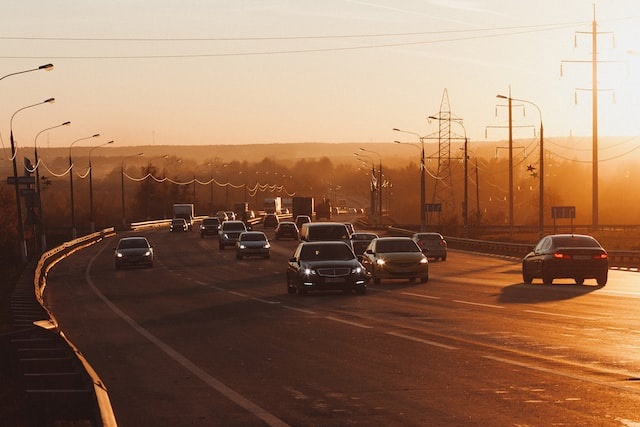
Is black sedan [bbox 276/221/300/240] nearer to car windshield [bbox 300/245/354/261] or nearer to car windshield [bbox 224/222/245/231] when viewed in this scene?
car windshield [bbox 224/222/245/231]

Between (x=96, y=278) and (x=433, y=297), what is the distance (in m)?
20.9

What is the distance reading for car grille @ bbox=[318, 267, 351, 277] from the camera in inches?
1371

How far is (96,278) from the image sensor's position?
164ft

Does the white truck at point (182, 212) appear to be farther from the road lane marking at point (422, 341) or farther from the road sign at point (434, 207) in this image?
the road lane marking at point (422, 341)

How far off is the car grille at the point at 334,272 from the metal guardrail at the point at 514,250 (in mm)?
21764

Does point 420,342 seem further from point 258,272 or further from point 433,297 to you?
point 258,272

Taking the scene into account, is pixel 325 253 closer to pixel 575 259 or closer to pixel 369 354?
pixel 575 259

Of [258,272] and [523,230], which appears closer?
[258,272]

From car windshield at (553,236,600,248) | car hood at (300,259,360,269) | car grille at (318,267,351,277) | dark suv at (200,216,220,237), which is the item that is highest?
car windshield at (553,236,600,248)

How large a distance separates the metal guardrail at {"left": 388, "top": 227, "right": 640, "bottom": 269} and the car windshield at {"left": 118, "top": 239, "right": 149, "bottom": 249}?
19.3 metres

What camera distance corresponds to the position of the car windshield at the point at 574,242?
123 feet

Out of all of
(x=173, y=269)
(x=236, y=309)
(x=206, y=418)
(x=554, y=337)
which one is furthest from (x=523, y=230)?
(x=206, y=418)

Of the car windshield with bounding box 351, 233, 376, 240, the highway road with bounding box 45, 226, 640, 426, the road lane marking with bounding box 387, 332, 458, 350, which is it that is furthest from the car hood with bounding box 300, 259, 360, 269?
the car windshield with bounding box 351, 233, 376, 240

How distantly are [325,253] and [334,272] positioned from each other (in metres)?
1.28
